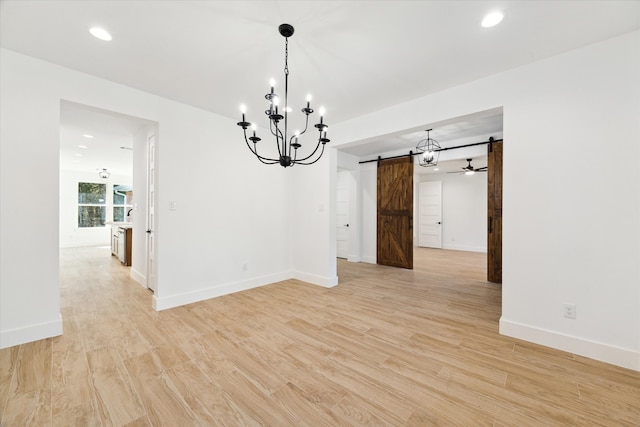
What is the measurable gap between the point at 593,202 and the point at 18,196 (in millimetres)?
5225

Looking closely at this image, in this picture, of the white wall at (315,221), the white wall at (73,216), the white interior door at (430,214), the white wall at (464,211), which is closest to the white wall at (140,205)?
the white wall at (315,221)

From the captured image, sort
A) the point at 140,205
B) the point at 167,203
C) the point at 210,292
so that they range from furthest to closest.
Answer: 1. the point at 140,205
2. the point at 210,292
3. the point at 167,203

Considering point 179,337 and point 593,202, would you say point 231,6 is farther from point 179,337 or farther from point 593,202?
point 593,202

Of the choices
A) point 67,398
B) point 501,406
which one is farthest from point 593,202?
point 67,398

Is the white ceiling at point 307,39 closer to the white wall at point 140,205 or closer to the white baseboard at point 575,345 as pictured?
the white wall at point 140,205

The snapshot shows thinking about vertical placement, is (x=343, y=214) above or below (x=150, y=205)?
below

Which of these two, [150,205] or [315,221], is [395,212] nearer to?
[315,221]

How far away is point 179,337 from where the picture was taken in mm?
2520

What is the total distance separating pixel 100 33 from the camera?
2088mm

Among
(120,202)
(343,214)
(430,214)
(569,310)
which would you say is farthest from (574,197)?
(120,202)

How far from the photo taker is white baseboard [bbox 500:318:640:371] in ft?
6.72

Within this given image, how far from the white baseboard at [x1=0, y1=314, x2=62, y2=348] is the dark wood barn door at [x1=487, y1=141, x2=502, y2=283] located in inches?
242

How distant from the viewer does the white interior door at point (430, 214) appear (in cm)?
914

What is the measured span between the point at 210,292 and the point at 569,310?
4.11 meters
